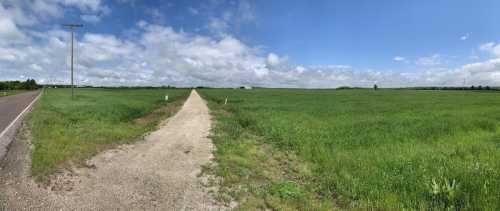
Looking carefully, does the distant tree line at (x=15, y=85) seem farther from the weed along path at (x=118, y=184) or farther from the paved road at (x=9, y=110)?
the weed along path at (x=118, y=184)

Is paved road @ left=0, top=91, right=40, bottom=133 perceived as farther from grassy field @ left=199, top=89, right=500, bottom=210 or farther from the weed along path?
grassy field @ left=199, top=89, right=500, bottom=210

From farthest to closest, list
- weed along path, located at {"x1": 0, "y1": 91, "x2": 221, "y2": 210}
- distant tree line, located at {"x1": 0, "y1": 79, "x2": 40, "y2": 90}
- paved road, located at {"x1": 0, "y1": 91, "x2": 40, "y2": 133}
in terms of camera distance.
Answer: distant tree line, located at {"x1": 0, "y1": 79, "x2": 40, "y2": 90} → paved road, located at {"x1": 0, "y1": 91, "x2": 40, "y2": 133} → weed along path, located at {"x1": 0, "y1": 91, "x2": 221, "y2": 210}

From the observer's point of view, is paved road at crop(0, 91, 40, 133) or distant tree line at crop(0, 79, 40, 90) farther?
distant tree line at crop(0, 79, 40, 90)

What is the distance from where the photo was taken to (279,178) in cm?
649

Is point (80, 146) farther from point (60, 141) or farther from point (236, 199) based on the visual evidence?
point (236, 199)

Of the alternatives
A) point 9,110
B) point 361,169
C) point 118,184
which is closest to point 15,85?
point 9,110

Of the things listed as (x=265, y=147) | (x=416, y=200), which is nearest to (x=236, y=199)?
(x=416, y=200)

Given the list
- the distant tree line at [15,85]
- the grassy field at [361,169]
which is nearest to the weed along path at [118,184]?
the grassy field at [361,169]

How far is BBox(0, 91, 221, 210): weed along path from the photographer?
4613mm

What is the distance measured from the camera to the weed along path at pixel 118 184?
461 cm

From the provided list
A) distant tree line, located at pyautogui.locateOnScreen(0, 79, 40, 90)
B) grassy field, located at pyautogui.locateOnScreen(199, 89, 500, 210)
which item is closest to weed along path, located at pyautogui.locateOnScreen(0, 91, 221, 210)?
grassy field, located at pyautogui.locateOnScreen(199, 89, 500, 210)

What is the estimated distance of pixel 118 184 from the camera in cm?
550

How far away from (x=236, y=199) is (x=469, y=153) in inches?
320

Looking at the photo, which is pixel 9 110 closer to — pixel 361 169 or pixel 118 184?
pixel 118 184
